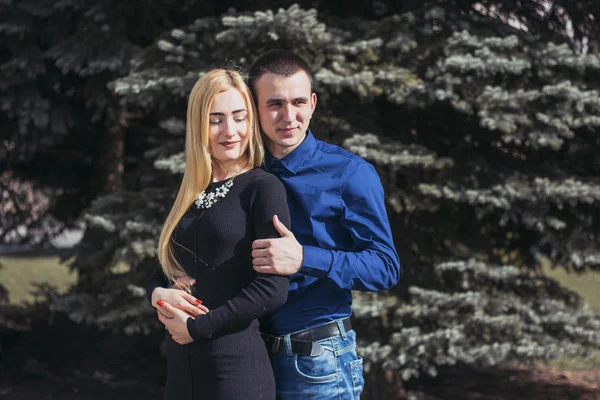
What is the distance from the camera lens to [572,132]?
4781 mm

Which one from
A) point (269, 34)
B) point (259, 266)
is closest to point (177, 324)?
point (259, 266)

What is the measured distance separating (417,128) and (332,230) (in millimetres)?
3208

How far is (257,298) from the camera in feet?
6.93

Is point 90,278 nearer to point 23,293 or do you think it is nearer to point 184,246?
point 184,246

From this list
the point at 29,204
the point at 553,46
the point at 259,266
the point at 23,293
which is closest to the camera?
the point at 259,266

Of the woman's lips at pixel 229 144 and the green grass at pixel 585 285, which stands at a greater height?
the woman's lips at pixel 229 144

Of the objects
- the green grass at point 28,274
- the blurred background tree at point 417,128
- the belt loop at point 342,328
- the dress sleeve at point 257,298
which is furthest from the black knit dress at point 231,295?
the green grass at point 28,274

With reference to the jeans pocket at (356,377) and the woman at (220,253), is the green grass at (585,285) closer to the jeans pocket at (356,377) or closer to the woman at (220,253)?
the jeans pocket at (356,377)

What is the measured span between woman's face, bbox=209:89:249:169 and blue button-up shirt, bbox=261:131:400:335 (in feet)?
0.53

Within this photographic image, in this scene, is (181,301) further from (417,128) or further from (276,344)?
(417,128)

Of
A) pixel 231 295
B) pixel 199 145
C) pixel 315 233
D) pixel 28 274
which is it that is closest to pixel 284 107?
pixel 199 145

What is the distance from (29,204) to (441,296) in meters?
4.32

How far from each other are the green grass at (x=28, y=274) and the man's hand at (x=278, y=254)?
932 centimetres

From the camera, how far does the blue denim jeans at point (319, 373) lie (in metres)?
2.29
